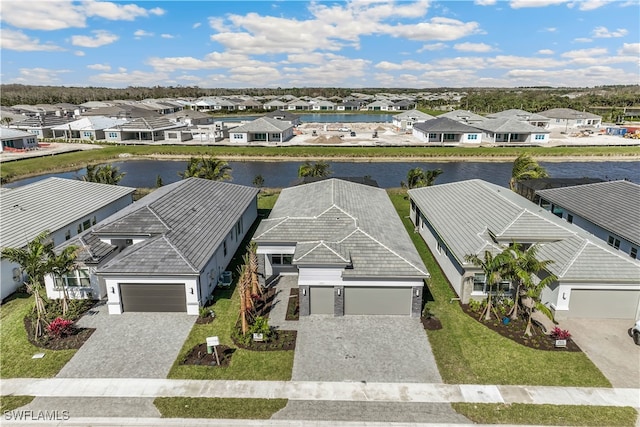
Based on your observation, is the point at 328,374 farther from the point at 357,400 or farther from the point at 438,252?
the point at 438,252

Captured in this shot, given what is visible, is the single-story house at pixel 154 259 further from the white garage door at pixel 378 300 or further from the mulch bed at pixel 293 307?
the white garage door at pixel 378 300

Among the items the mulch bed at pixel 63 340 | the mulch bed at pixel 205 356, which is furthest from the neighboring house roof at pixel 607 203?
the mulch bed at pixel 63 340

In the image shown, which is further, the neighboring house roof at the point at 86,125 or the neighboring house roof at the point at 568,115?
the neighboring house roof at the point at 568,115

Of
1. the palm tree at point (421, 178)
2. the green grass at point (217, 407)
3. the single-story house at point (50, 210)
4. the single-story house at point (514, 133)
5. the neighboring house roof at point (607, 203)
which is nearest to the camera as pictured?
the green grass at point (217, 407)

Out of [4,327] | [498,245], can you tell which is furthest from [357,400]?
[4,327]

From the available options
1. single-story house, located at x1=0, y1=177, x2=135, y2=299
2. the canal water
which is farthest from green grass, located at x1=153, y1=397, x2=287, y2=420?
the canal water

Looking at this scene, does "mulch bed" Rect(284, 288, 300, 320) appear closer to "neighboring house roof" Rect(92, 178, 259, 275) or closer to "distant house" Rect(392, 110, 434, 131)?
"neighboring house roof" Rect(92, 178, 259, 275)
